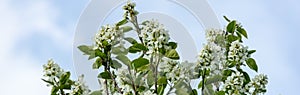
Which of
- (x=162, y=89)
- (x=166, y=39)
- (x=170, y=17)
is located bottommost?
(x=162, y=89)

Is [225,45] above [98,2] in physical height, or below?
below

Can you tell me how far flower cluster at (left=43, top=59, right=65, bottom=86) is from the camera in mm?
1818

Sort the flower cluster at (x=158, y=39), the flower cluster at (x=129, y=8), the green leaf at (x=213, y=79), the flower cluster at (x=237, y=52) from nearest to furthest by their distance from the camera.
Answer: the flower cluster at (x=158, y=39) < the green leaf at (x=213, y=79) < the flower cluster at (x=237, y=52) < the flower cluster at (x=129, y=8)

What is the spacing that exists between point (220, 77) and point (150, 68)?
0.28 m

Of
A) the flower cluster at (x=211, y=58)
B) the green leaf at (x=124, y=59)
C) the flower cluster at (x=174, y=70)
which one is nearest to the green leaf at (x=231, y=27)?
the flower cluster at (x=211, y=58)

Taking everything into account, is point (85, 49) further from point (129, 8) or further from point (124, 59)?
point (129, 8)

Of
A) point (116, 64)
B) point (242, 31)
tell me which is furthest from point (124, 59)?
point (242, 31)

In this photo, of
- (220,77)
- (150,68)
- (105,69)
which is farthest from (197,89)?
(105,69)

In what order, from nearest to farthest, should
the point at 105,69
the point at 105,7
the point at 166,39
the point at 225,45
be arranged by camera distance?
the point at 166,39 → the point at 105,69 → the point at 225,45 → the point at 105,7

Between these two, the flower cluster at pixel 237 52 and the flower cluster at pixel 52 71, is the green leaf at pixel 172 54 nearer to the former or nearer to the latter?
the flower cluster at pixel 237 52

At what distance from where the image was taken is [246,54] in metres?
1.87

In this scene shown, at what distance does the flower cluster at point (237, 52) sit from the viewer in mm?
1844

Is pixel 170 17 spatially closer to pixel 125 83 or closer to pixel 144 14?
pixel 144 14

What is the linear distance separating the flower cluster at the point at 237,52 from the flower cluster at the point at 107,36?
466mm
